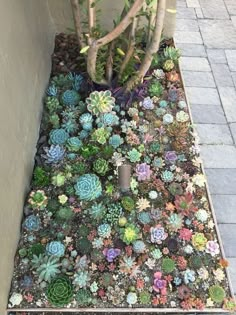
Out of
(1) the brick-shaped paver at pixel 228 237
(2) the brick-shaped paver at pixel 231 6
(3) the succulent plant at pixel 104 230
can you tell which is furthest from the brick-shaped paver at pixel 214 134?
(2) the brick-shaped paver at pixel 231 6

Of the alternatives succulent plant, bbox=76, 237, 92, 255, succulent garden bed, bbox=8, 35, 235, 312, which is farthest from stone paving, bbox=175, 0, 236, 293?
succulent plant, bbox=76, 237, 92, 255

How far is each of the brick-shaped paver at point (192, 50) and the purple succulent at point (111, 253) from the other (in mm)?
1591

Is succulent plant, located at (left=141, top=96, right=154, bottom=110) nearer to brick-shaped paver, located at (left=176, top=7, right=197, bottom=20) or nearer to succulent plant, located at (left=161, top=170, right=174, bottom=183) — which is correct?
succulent plant, located at (left=161, top=170, right=174, bottom=183)

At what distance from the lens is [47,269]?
174cm

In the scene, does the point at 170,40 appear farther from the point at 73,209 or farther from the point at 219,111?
the point at 73,209

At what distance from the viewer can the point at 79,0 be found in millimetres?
2170

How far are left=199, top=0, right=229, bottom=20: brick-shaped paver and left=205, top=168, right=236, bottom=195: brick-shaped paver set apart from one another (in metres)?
1.43

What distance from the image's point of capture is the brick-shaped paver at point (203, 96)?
8.51ft

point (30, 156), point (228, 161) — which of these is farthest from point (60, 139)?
point (228, 161)

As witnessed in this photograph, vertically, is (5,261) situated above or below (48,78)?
below

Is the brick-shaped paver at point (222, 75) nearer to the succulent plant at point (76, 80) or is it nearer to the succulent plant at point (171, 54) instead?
the succulent plant at point (171, 54)

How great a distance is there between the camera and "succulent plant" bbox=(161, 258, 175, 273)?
181 cm

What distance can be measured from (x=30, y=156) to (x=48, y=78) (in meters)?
0.59

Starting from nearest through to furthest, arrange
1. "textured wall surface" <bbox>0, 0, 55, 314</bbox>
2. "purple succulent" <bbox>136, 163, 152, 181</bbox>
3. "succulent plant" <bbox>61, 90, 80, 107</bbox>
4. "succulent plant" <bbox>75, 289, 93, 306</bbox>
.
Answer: "textured wall surface" <bbox>0, 0, 55, 314</bbox>, "succulent plant" <bbox>75, 289, 93, 306</bbox>, "purple succulent" <bbox>136, 163, 152, 181</bbox>, "succulent plant" <bbox>61, 90, 80, 107</bbox>
